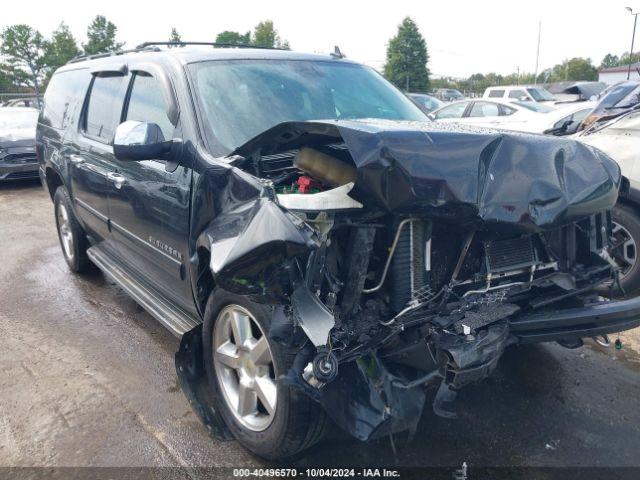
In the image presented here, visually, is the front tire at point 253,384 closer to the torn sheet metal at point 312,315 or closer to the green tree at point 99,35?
the torn sheet metal at point 312,315

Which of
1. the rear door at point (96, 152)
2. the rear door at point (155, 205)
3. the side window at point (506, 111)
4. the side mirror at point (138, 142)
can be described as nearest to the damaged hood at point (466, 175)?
the side mirror at point (138, 142)

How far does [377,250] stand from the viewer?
249 centimetres

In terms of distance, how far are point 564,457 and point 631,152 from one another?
2.98 meters

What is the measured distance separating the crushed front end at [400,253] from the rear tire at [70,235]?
3295mm

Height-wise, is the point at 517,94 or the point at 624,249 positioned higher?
the point at 517,94

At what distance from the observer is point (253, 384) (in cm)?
261

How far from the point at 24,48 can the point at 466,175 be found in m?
52.1

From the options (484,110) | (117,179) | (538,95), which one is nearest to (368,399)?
(117,179)

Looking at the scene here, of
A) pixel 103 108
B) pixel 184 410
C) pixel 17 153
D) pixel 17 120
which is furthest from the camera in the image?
pixel 17 120

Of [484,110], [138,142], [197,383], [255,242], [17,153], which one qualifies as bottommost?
[197,383]

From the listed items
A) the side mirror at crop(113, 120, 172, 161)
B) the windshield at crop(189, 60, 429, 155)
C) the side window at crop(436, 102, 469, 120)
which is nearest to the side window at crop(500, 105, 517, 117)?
the side window at crop(436, 102, 469, 120)

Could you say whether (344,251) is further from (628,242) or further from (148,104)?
(628,242)

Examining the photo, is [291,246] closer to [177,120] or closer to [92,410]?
[177,120]

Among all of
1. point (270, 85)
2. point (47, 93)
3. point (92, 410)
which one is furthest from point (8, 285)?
point (270, 85)
